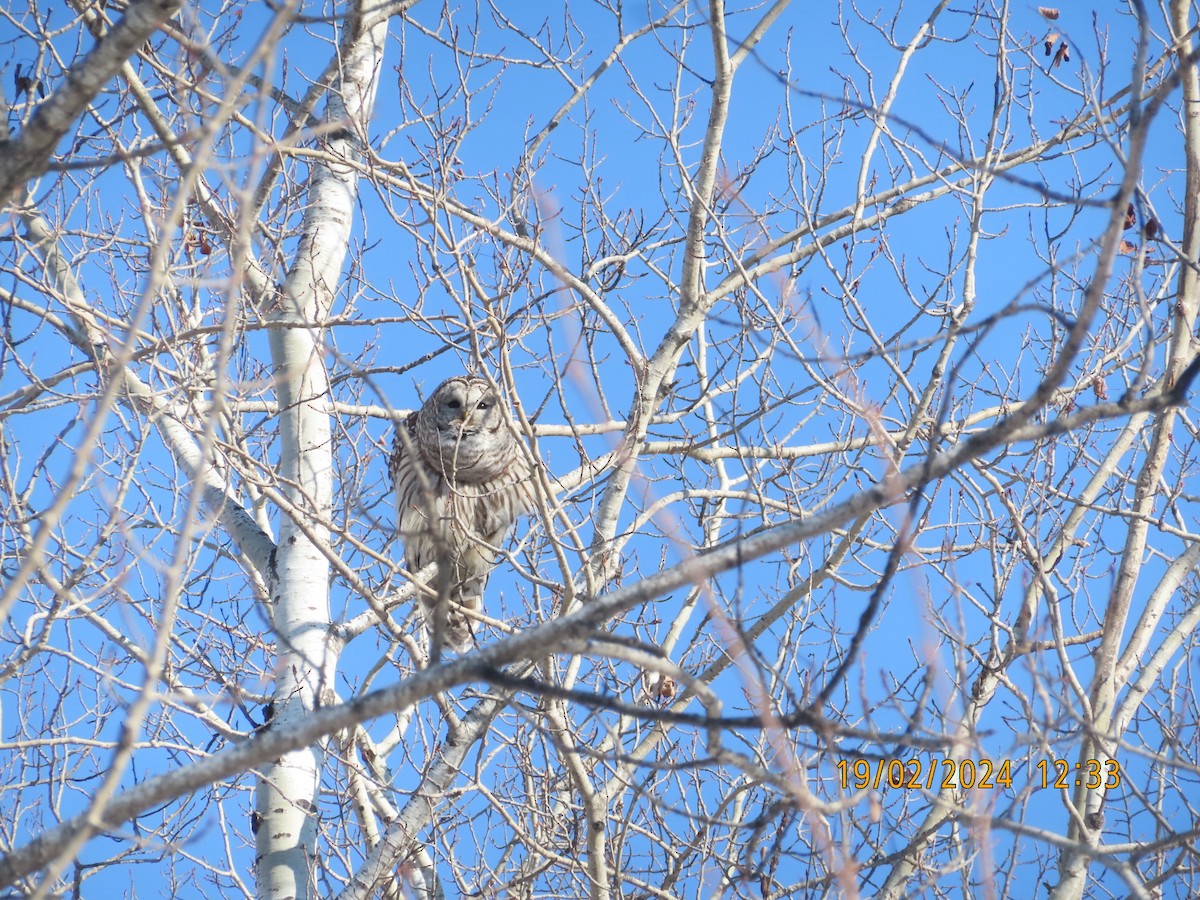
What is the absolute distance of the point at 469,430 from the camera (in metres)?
7.87

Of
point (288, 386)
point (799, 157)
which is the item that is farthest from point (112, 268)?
point (799, 157)

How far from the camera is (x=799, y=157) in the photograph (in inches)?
201

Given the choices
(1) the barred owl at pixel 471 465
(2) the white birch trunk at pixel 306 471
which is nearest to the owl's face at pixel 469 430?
(1) the barred owl at pixel 471 465

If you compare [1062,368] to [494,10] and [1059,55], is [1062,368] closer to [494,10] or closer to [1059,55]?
[1059,55]

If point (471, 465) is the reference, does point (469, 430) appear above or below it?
above

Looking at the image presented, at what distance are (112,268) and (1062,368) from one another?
5.21 meters

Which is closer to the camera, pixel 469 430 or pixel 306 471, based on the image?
pixel 306 471
